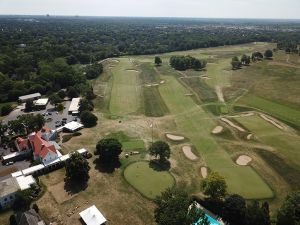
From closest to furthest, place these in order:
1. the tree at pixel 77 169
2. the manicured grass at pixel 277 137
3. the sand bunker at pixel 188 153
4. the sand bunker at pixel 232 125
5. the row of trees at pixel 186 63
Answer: the tree at pixel 77 169, the sand bunker at pixel 188 153, the manicured grass at pixel 277 137, the sand bunker at pixel 232 125, the row of trees at pixel 186 63

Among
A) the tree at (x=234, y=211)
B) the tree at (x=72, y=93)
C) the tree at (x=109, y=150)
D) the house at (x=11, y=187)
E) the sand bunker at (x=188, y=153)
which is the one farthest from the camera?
the tree at (x=72, y=93)

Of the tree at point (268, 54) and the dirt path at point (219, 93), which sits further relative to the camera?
the tree at point (268, 54)

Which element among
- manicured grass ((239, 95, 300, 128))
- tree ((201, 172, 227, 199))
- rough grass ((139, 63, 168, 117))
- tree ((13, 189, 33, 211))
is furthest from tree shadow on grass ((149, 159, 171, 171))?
manicured grass ((239, 95, 300, 128))

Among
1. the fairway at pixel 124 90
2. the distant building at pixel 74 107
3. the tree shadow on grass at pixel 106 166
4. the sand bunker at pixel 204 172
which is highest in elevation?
the sand bunker at pixel 204 172

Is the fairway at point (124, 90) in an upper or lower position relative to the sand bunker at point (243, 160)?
lower

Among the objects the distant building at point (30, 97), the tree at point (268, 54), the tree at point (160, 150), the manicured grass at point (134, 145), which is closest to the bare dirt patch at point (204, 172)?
the tree at point (160, 150)

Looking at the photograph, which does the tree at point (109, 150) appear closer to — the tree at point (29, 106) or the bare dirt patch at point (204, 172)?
the bare dirt patch at point (204, 172)

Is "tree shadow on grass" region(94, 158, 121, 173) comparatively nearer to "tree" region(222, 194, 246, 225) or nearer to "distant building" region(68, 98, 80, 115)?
"tree" region(222, 194, 246, 225)
